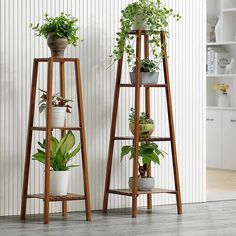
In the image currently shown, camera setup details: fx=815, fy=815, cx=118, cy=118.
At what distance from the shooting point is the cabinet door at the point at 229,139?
9008 mm

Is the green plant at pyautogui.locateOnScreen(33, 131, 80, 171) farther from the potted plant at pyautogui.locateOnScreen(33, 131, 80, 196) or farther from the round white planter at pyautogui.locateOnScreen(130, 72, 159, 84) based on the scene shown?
the round white planter at pyautogui.locateOnScreen(130, 72, 159, 84)

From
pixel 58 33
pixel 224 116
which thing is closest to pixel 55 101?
pixel 58 33

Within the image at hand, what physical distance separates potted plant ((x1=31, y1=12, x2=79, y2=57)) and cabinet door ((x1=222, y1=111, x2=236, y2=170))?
12.4ft

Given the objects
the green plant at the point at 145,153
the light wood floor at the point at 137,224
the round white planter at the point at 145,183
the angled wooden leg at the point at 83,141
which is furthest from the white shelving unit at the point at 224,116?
the angled wooden leg at the point at 83,141

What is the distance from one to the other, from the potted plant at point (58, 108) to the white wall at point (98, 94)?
0.25 metres

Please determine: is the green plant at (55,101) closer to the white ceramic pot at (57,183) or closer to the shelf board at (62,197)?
the white ceramic pot at (57,183)

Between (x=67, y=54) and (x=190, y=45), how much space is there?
3.65ft

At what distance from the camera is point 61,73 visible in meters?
5.77

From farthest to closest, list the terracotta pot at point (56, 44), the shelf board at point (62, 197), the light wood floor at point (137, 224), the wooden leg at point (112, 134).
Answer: the wooden leg at point (112, 134), the terracotta pot at point (56, 44), the shelf board at point (62, 197), the light wood floor at point (137, 224)

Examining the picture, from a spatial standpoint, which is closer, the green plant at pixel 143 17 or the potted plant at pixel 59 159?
the potted plant at pixel 59 159

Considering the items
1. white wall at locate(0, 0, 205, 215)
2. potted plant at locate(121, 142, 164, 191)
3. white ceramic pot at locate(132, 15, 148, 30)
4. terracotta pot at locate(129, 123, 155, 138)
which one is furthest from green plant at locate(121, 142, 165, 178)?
white ceramic pot at locate(132, 15, 148, 30)

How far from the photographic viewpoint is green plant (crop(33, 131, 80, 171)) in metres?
5.54

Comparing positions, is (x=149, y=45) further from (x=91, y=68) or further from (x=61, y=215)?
(x=61, y=215)

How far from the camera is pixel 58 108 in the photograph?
553 cm
